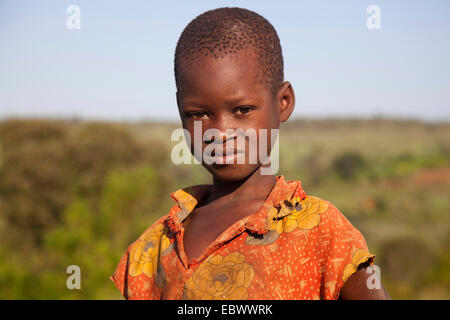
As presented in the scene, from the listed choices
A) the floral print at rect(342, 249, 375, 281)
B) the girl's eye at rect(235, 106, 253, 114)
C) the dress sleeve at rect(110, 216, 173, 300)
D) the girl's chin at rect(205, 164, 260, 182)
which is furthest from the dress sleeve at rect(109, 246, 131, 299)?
the floral print at rect(342, 249, 375, 281)

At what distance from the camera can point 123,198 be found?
360 inches

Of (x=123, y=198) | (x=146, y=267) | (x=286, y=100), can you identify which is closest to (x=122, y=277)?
(x=146, y=267)

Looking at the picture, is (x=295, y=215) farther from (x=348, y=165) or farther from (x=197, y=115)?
(x=348, y=165)

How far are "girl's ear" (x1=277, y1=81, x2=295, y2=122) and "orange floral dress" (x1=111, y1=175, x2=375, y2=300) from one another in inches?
10.8

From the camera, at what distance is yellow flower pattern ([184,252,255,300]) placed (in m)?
1.53

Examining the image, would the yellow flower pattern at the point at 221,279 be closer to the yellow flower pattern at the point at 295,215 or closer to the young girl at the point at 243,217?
the young girl at the point at 243,217

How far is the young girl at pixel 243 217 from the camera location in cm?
154

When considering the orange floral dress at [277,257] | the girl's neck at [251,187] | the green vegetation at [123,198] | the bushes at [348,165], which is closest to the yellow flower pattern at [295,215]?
the orange floral dress at [277,257]

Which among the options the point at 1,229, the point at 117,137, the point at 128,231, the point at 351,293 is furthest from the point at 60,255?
the point at 351,293

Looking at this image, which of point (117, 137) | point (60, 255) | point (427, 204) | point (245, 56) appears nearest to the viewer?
point (245, 56)
